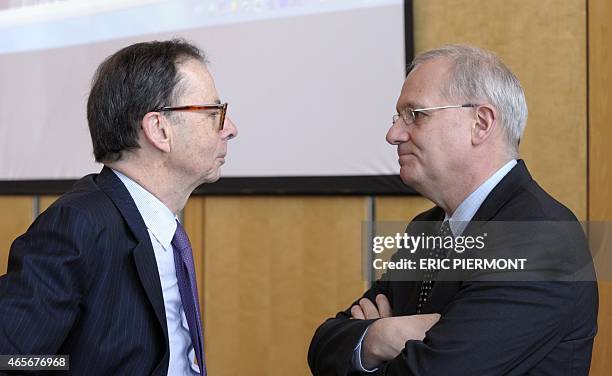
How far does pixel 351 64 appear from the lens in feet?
10.9

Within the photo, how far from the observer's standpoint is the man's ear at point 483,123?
5.65 ft

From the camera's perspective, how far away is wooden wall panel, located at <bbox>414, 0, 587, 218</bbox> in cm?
282

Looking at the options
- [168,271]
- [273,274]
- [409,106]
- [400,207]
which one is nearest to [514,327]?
[409,106]

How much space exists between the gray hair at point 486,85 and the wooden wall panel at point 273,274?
5.29 feet

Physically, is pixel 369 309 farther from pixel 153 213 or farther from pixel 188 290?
pixel 153 213

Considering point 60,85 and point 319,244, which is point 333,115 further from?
point 60,85

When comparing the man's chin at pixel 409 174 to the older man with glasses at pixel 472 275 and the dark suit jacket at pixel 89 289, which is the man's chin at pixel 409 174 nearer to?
the older man with glasses at pixel 472 275

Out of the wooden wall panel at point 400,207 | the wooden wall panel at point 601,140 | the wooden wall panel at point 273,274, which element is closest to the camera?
the wooden wall panel at point 601,140

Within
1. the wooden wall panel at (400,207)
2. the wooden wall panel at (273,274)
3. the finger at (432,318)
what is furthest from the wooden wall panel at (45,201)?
the finger at (432,318)

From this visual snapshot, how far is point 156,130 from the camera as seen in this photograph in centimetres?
166

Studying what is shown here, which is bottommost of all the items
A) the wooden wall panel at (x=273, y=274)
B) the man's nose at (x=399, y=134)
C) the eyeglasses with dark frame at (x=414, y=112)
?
the wooden wall panel at (x=273, y=274)

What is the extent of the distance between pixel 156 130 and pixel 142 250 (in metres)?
0.30

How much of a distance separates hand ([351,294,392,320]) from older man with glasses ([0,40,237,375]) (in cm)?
46

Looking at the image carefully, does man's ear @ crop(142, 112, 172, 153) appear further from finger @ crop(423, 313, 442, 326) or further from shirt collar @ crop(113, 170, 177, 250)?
finger @ crop(423, 313, 442, 326)
